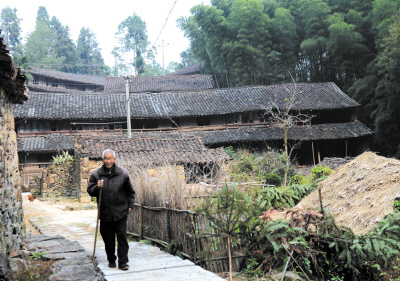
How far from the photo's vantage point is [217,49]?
115 feet

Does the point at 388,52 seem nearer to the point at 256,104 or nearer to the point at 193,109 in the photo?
the point at 256,104

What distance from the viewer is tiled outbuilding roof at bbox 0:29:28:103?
4449mm

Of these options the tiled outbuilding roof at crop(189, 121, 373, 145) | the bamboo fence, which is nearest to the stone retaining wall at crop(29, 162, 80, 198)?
the tiled outbuilding roof at crop(189, 121, 373, 145)

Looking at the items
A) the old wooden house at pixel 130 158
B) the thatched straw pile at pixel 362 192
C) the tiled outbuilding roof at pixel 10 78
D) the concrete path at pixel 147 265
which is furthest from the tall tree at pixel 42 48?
the thatched straw pile at pixel 362 192

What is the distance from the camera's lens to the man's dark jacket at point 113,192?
4781 mm

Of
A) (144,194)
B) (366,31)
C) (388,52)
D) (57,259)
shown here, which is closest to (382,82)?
(388,52)

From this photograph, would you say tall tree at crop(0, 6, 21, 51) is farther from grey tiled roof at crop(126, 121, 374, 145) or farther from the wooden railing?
grey tiled roof at crop(126, 121, 374, 145)

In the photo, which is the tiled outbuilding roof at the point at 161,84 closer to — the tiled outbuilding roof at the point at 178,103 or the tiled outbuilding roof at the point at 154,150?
the tiled outbuilding roof at the point at 178,103

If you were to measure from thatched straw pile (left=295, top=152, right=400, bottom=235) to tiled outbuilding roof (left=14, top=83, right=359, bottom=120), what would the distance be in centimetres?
1672

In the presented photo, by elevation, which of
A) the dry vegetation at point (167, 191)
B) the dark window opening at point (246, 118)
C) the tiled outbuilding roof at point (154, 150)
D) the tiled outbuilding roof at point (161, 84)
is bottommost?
the dry vegetation at point (167, 191)

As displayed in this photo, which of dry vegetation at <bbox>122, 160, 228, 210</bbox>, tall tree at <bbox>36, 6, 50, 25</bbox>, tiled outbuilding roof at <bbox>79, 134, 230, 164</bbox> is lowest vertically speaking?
dry vegetation at <bbox>122, 160, 228, 210</bbox>

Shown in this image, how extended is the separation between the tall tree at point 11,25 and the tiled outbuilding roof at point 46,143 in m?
36.7

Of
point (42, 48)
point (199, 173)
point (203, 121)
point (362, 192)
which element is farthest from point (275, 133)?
point (42, 48)

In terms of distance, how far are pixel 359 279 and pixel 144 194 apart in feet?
12.5
